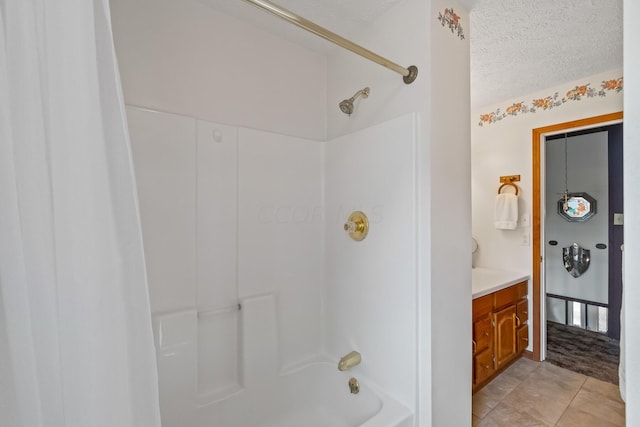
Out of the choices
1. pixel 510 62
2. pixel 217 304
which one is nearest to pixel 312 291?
pixel 217 304

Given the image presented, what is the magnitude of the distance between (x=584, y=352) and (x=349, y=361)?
272cm

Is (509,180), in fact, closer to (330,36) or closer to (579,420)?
(579,420)

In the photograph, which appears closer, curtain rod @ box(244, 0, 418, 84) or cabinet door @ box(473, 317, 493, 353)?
curtain rod @ box(244, 0, 418, 84)

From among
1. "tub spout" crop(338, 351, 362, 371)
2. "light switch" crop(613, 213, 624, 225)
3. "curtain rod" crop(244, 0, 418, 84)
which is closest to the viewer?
"curtain rod" crop(244, 0, 418, 84)

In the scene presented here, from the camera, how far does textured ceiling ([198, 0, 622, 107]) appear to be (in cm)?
142

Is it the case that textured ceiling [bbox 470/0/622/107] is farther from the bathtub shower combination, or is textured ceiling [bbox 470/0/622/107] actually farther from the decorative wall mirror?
the decorative wall mirror

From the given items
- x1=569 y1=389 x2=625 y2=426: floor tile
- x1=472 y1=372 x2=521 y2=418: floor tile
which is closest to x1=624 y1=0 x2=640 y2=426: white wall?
x1=472 y1=372 x2=521 y2=418: floor tile

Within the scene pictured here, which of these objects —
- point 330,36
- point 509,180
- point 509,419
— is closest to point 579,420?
point 509,419

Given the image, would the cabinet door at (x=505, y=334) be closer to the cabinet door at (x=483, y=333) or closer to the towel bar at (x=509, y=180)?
the cabinet door at (x=483, y=333)

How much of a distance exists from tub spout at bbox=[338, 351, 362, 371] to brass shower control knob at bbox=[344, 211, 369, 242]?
66cm

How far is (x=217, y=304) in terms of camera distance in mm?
1463

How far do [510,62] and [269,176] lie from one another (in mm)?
1887

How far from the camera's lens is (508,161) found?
266 cm

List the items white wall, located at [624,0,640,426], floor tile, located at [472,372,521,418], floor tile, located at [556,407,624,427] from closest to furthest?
white wall, located at [624,0,640,426]
floor tile, located at [556,407,624,427]
floor tile, located at [472,372,521,418]
